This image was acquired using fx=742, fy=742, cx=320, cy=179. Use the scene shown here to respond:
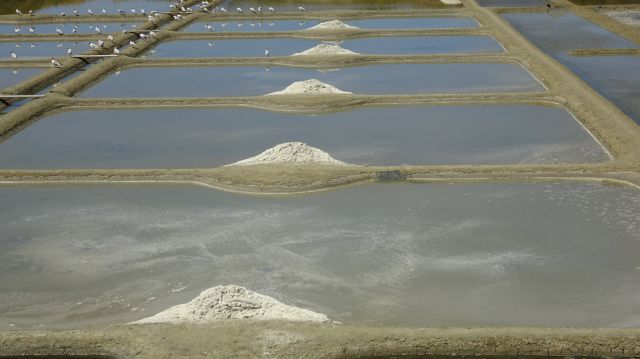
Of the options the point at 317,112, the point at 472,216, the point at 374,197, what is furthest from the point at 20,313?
the point at 317,112

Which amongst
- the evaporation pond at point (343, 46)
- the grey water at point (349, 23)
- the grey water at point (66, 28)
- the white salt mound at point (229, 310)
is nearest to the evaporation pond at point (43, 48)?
the grey water at point (66, 28)

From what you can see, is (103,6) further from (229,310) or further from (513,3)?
(229,310)

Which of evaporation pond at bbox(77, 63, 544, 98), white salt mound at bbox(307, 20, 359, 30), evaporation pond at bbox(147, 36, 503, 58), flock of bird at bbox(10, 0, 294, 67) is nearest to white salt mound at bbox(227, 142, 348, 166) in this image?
evaporation pond at bbox(77, 63, 544, 98)

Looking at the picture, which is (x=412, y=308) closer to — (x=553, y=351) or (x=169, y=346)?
(x=553, y=351)

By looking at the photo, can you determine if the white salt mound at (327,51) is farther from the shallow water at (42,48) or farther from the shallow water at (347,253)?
the shallow water at (347,253)

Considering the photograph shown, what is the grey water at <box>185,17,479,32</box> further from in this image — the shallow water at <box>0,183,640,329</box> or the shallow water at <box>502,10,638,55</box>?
the shallow water at <box>0,183,640,329</box>
